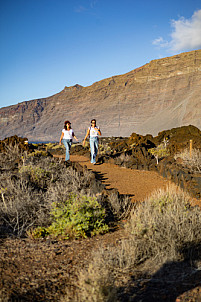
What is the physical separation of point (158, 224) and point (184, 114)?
204ft

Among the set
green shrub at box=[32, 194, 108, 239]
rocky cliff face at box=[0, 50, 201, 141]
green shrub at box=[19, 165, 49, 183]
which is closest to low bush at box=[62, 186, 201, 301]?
green shrub at box=[32, 194, 108, 239]

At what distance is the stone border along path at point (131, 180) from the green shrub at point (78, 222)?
1823 mm

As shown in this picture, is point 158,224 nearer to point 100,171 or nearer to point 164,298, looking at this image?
point 164,298

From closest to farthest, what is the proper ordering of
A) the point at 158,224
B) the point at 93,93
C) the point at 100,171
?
the point at 158,224 → the point at 100,171 → the point at 93,93

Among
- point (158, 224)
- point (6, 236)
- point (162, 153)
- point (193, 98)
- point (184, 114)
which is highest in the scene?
point (193, 98)

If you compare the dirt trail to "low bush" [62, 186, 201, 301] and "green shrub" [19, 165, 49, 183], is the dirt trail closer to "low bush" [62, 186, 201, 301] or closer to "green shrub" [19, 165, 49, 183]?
"green shrub" [19, 165, 49, 183]

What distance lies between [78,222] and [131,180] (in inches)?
170

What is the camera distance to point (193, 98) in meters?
66.5

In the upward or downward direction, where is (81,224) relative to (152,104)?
downward

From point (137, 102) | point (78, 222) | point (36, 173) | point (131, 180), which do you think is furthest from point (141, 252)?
point (137, 102)

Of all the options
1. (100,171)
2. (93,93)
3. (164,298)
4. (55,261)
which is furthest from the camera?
(93,93)

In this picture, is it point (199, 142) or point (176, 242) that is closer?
point (176, 242)

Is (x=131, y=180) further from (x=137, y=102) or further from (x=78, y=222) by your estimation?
(x=137, y=102)

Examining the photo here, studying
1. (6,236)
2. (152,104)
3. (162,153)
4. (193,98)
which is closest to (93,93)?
(152,104)
